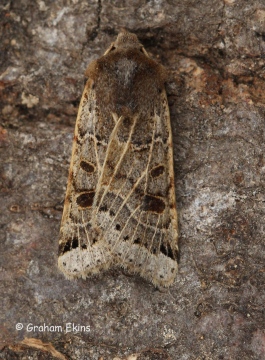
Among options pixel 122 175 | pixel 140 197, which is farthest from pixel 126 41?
pixel 140 197

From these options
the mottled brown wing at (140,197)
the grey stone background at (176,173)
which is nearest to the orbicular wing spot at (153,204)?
the mottled brown wing at (140,197)

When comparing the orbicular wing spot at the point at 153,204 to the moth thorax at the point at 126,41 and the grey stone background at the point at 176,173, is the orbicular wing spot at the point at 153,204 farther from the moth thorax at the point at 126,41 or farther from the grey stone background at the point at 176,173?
the moth thorax at the point at 126,41

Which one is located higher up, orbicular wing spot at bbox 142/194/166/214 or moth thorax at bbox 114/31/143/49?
moth thorax at bbox 114/31/143/49

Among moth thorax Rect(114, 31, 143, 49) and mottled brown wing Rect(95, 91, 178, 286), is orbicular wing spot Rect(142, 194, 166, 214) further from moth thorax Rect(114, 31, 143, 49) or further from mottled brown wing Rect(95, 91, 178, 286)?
moth thorax Rect(114, 31, 143, 49)

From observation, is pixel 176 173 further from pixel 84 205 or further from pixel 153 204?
pixel 84 205

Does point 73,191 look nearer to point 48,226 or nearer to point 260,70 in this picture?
point 48,226

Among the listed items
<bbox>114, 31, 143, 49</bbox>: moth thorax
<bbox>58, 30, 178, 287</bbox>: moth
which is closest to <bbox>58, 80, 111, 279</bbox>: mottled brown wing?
<bbox>58, 30, 178, 287</bbox>: moth
